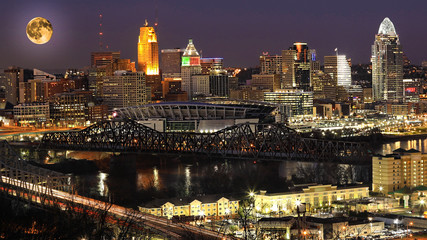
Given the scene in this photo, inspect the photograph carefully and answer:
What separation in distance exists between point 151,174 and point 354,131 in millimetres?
27219

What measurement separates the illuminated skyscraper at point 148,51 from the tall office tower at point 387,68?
27.4m

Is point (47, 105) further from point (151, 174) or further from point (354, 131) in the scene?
point (151, 174)

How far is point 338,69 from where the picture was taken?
101875mm

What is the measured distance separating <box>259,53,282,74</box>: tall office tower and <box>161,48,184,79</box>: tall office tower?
8.98 m

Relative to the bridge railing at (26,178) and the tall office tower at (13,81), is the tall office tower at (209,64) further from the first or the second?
the bridge railing at (26,178)

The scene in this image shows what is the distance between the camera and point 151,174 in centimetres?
3381

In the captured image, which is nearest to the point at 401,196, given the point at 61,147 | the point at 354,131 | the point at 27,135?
the point at 61,147

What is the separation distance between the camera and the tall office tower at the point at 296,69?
87312 mm

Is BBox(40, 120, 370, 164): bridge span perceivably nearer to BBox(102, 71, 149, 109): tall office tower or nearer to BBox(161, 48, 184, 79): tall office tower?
BBox(102, 71, 149, 109): tall office tower

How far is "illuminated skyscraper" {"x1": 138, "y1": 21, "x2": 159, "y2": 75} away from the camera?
84.2m

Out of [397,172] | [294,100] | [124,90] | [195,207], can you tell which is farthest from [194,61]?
[195,207]

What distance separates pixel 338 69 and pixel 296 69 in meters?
15.1

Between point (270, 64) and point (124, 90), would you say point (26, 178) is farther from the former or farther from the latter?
point (270, 64)

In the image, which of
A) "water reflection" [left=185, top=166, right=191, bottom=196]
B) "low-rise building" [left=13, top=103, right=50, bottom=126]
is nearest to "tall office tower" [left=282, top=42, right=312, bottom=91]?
"low-rise building" [left=13, top=103, right=50, bottom=126]
